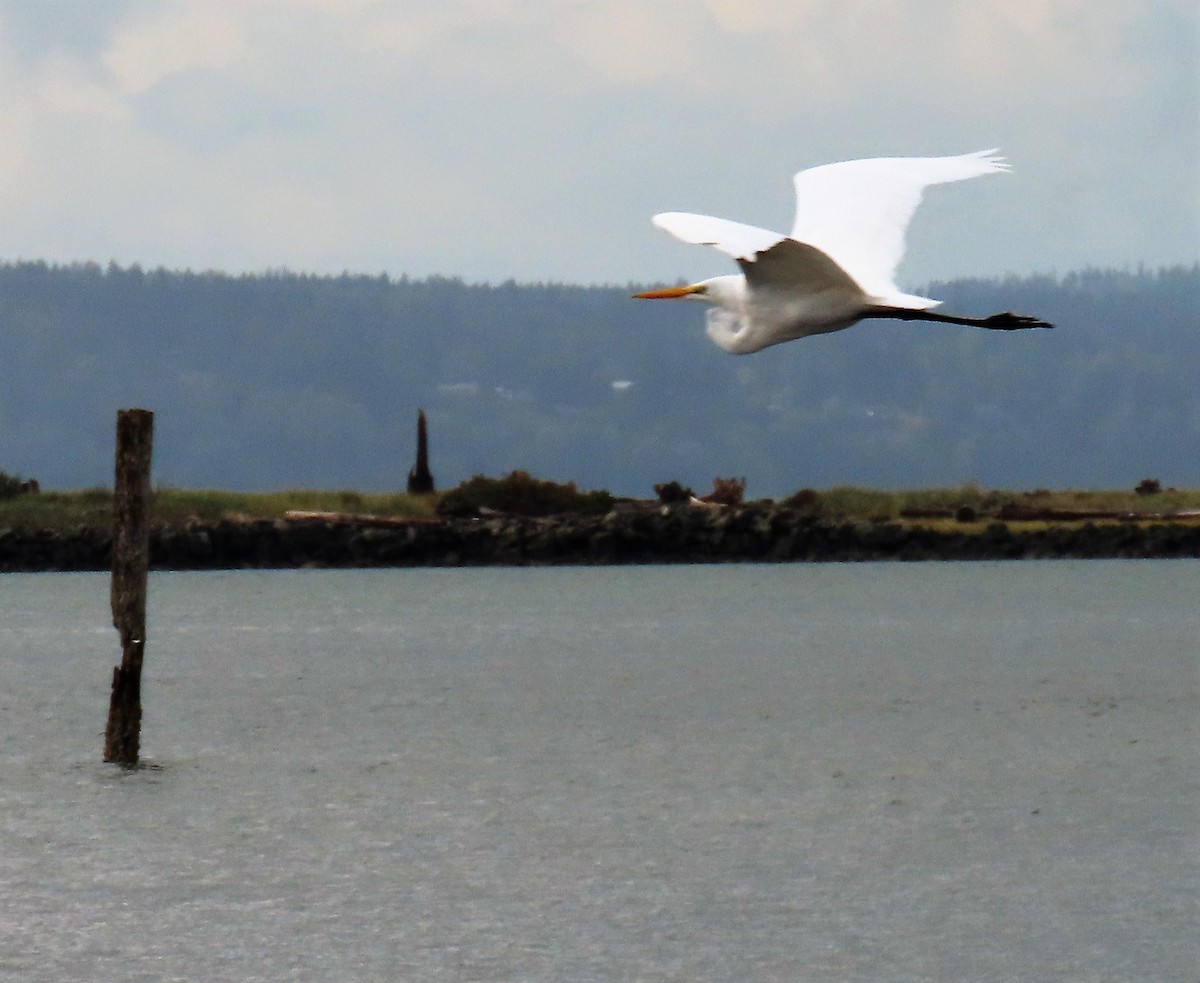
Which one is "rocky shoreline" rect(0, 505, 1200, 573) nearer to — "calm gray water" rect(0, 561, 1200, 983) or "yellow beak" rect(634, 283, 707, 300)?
"calm gray water" rect(0, 561, 1200, 983)

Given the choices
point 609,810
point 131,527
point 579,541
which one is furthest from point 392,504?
point 131,527

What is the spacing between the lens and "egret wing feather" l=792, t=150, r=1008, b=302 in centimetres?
1811

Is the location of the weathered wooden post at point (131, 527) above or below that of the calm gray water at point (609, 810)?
above

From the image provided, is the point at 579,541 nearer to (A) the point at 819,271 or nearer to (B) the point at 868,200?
(B) the point at 868,200

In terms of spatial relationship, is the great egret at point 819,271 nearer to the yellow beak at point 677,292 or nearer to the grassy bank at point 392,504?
the yellow beak at point 677,292

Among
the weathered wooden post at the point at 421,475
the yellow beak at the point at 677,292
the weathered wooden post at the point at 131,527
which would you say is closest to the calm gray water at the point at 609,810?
the weathered wooden post at the point at 131,527

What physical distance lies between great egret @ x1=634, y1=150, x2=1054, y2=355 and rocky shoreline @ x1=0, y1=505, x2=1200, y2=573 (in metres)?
62.1

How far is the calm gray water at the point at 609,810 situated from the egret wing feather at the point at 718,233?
9.37 meters

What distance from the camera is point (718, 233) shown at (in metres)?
15.9

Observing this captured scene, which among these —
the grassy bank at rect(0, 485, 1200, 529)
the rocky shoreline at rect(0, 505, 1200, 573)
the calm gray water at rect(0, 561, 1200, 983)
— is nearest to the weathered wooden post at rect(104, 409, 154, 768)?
the calm gray water at rect(0, 561, 1200, 983)

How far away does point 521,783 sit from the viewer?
3784cm

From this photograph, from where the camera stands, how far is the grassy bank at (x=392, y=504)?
83312mm

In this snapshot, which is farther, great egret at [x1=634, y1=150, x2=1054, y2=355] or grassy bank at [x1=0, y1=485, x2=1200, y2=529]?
grassy bank at [x1=0, y1=485, x2=1200, y2=529]

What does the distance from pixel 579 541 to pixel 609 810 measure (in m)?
48.8
